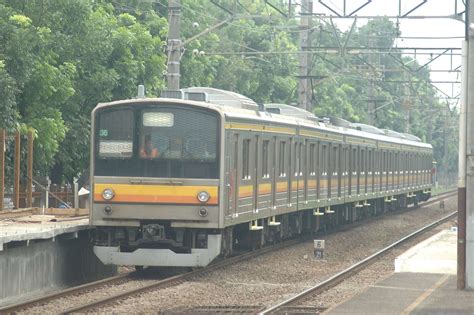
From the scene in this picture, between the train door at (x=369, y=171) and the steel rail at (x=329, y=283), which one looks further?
the train door at (x=369, y=171)

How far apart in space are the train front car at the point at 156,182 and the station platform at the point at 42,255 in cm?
53

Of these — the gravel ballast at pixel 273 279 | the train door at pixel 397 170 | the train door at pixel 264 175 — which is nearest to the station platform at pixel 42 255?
the gravel ballast at pixel 273 279

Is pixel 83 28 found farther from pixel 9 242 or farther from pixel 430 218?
pixel 430 218

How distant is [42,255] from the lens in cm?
1672

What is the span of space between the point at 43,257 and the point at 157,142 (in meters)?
2.68

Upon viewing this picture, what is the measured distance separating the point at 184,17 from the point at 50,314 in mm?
32973

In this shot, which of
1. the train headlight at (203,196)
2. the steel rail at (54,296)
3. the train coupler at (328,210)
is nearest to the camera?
the steel rail at (54,296)

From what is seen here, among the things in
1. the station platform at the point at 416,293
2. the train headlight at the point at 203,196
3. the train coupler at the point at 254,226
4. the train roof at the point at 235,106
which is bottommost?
the station platform at the point at 416,293

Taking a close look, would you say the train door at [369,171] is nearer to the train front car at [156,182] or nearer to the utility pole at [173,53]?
the utility pole at [173,53]

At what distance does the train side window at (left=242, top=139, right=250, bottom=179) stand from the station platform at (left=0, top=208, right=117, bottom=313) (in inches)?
108

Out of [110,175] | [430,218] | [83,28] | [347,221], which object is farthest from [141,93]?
[430,218]

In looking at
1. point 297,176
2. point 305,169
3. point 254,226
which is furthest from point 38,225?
point 305,169

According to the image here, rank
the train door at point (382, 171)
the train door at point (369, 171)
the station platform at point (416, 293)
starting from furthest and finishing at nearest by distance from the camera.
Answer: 1. the train door at point (382, 171)
2. the train door at point (369, 171)
3. the station platform at point (416, 293)

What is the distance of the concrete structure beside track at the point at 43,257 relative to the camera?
15336 millimetres
